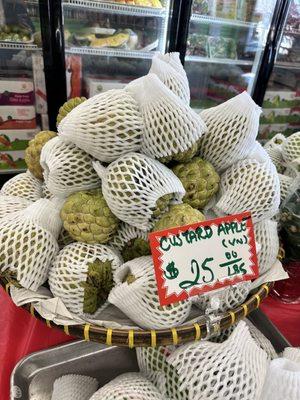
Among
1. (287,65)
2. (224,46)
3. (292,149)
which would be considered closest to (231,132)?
(292,149)

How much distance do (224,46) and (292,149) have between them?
2237 mm

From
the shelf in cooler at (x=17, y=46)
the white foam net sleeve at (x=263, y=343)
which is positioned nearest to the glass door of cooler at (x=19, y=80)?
the shelf in cooler at (x=17, y=46)

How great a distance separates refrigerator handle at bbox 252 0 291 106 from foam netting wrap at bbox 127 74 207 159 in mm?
2391

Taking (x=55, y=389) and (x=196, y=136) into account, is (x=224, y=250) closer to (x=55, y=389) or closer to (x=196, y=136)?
(x=196, y=136)

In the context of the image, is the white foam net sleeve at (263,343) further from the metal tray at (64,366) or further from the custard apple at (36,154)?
the custard apple at (36,154)

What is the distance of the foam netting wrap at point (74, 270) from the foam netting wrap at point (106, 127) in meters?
0.20

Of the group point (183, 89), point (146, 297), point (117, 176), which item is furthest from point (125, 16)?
point (146, 297)

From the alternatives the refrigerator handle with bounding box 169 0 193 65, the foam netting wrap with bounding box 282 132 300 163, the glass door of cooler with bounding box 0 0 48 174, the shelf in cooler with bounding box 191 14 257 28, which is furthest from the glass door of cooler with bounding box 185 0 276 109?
the foam netting wrap with bounding box 282 132 300 163

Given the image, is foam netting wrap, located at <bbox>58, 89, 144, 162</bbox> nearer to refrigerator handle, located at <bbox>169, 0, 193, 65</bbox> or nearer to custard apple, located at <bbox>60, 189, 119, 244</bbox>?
custard apple, located at <bbox>60, 189, 119, 244</bbox>

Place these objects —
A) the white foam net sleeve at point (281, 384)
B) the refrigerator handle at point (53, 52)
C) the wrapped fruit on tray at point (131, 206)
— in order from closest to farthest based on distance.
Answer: the white foam net sleeve at point (281, 384) → the wrapped fruit on tray at point (131, 206) → the refrigerator handle at point (53, 52)

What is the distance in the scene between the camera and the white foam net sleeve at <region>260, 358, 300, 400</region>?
438mm

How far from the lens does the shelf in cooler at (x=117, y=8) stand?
7.09ft

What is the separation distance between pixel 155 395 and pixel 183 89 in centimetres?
68

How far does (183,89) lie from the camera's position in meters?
0.80
